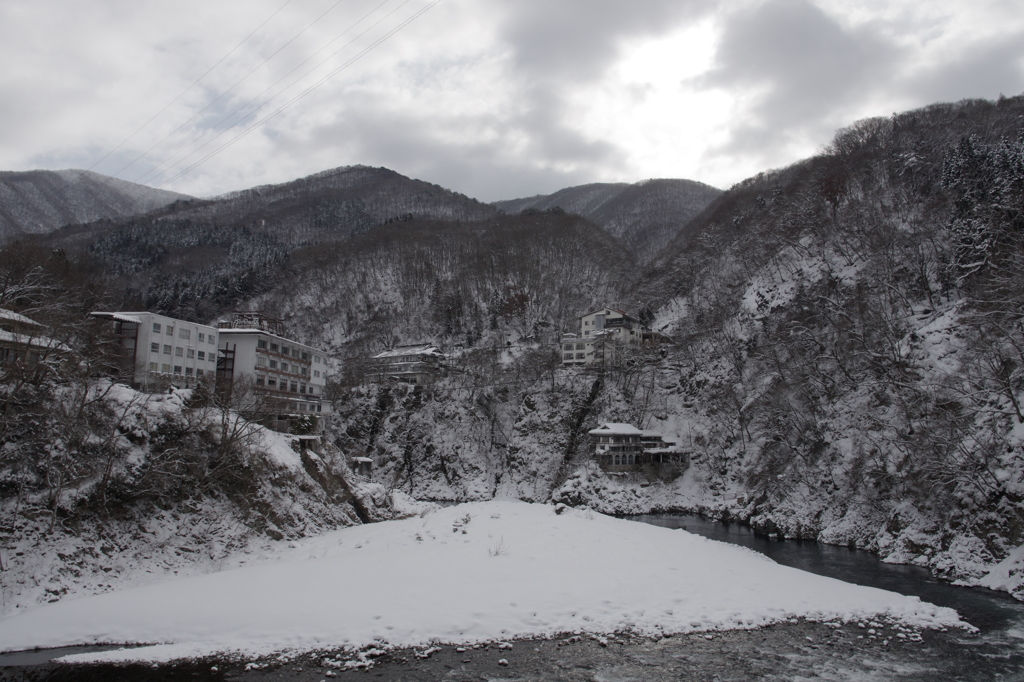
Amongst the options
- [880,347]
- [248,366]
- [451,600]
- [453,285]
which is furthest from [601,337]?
[451,600]

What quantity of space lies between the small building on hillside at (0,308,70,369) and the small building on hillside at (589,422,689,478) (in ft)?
139

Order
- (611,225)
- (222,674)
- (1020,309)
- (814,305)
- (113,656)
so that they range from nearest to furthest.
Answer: (222,674)
(113,656)
(1020,309)
(814,305)
(611,225)

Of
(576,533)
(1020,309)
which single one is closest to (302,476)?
(576,533)

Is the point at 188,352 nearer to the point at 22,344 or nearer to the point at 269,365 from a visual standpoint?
the point at 269,365

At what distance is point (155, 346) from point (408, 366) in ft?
141

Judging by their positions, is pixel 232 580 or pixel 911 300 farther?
pixel 911 300

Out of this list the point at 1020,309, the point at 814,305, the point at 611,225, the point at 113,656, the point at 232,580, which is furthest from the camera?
the point at 611,225

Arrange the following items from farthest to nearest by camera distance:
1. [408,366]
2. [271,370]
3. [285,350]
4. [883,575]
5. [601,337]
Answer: [408,366], [601,337], [285,350], [271,370], [883,575]

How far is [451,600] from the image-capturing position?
14.1m

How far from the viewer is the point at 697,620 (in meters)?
13.9

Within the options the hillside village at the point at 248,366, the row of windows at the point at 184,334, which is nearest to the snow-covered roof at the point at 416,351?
the hillside village at the point at 248,366

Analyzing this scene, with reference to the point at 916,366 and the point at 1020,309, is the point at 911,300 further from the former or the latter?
the point at 1020,309

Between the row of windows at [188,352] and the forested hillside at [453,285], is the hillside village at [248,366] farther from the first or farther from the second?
the forested hillside at [453,285]

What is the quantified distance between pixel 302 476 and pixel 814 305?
50673mm
